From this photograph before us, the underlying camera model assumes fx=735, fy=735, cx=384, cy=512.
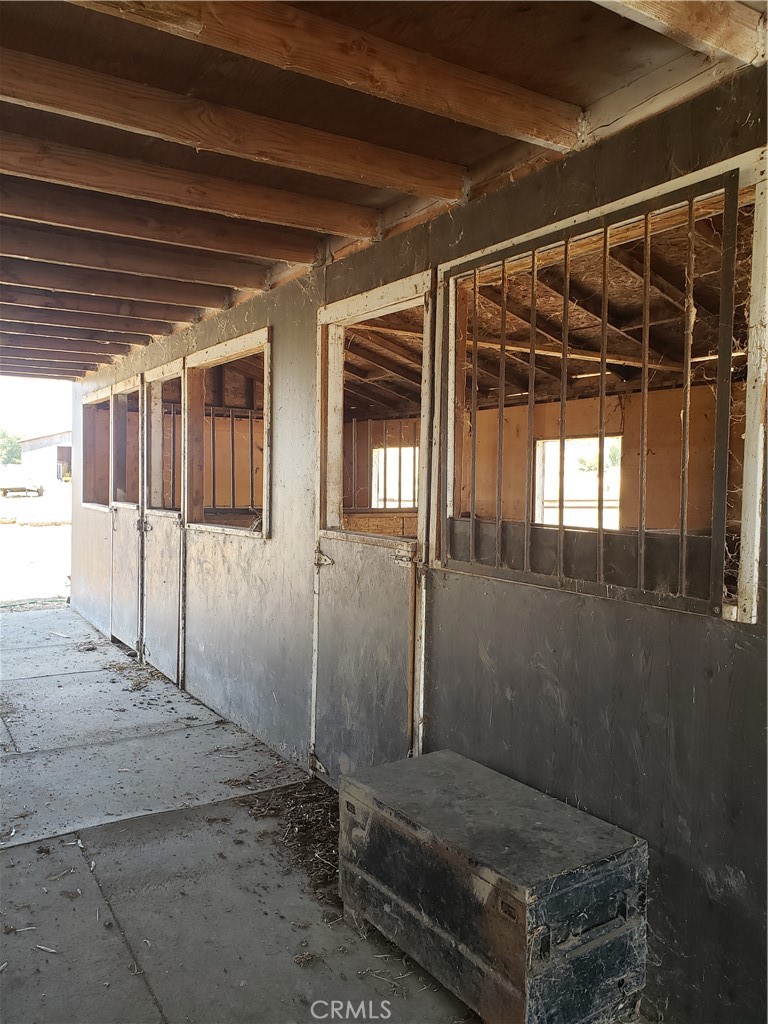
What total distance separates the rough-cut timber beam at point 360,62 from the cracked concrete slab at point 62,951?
2.58 metres

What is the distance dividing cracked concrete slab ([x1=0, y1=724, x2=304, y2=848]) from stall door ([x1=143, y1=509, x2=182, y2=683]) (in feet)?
4.18

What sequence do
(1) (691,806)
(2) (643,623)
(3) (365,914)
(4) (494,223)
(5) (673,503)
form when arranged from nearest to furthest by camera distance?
1. (1) (691,806)
2. (2) (643,623)
3. (3) (365,914)
4. (4) (494,223)
5. (5) (673,503)

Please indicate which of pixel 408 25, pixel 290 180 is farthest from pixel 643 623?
pixel 290 180

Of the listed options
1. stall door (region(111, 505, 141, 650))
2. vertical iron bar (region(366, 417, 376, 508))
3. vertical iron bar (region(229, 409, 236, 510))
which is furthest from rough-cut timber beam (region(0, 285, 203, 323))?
vertical iron bar (region(366, 417, 376, 508))

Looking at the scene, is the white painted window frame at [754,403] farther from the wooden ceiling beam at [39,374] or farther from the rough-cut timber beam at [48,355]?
the wooden ceiling beam at [39,374]

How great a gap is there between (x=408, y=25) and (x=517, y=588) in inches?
66.5

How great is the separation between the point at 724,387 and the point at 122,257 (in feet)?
10.3

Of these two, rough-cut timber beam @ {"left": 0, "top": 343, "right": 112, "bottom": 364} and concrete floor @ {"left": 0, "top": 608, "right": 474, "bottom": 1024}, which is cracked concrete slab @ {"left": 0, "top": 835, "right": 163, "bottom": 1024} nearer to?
concrete floor @ {"left": 0, "top": 608, "right": 474, "bottom": 1024}

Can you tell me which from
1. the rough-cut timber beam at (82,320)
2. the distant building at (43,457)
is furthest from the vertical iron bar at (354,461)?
the distant building at (43,457)

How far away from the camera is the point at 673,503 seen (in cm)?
759

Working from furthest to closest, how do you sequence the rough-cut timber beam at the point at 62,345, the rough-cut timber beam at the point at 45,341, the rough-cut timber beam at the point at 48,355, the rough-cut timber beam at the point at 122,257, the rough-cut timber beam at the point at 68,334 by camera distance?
the rough-cut timber beam at the point at 48,355
the rough-cut timber beam at the point at 62,345
the rough-cut timber beam at the point at 45,341
the rough-cut timber beam at the point at 68,334
the rough-cut timber beam at the point at 122,257

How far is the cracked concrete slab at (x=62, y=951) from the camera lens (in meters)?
2.09

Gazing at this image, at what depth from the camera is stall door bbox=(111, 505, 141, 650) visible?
6340mm

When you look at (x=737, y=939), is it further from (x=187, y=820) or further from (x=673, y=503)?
(x=673, y=503)
